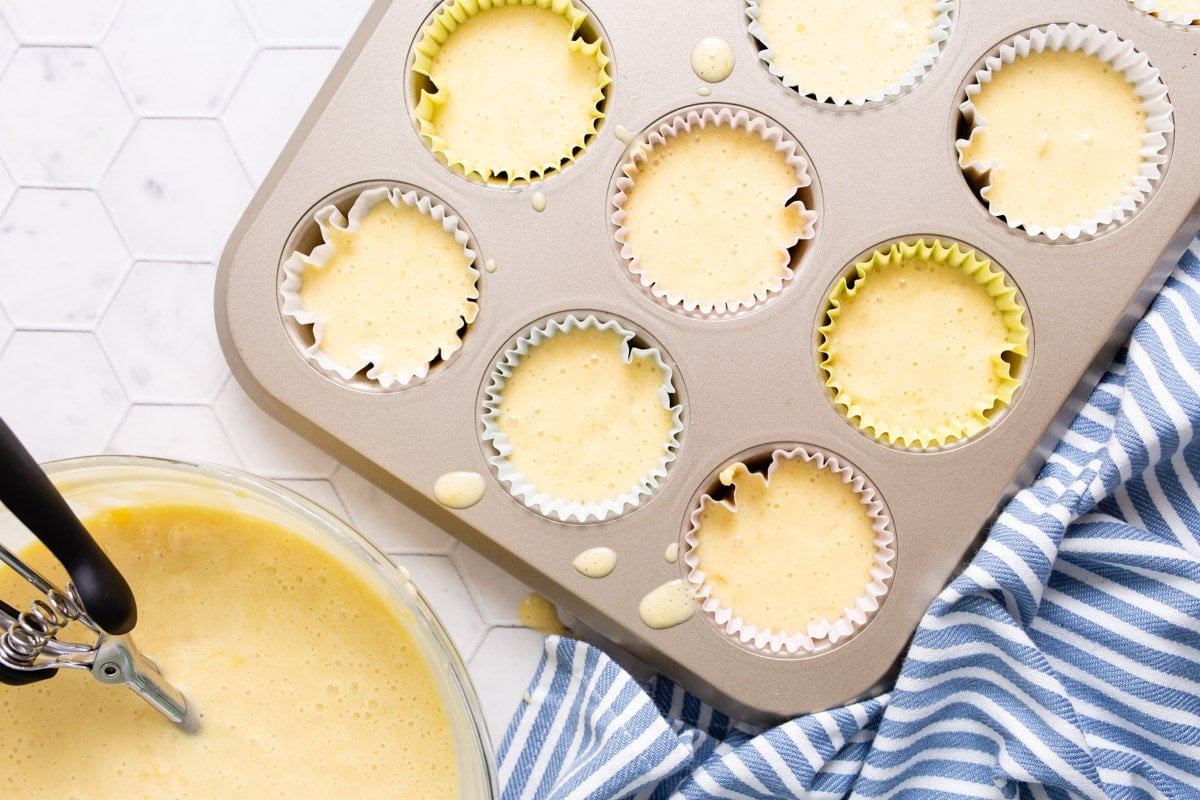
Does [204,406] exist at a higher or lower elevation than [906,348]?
lower

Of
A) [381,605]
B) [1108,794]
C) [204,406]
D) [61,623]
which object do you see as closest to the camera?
[61,623]

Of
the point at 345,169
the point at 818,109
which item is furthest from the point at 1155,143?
the point at 345,169

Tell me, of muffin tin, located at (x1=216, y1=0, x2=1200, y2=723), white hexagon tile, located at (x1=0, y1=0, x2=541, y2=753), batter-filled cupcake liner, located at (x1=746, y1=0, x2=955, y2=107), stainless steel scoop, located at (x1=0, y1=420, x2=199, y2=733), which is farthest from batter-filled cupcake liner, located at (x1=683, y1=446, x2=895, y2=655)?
stainless steel scoop, located at (x1=0, y1=420, x2=199, y2=733)

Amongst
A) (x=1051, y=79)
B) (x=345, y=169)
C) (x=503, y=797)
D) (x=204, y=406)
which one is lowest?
(x=503, y=797)

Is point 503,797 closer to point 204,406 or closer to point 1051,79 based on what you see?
point 204,406

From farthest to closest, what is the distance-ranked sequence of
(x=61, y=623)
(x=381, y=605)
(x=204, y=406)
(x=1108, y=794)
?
(x=204, y=406)
(x=1108, y=794)
(x=381, y=605)
(x=61, y=623)

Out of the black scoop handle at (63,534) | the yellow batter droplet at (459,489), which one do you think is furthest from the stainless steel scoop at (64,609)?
the yellow batter droplet at (459,489)
